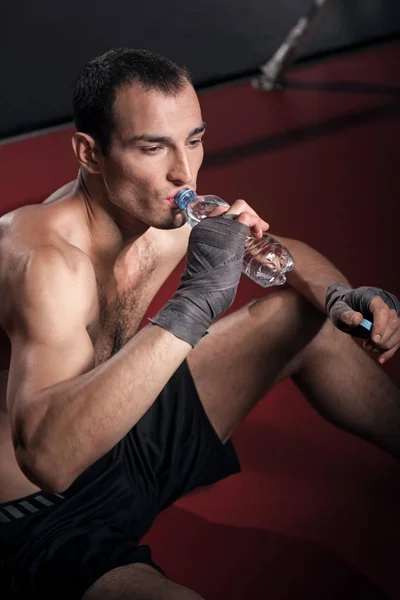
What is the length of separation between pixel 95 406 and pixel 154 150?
470mm

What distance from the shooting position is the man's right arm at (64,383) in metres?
1.37

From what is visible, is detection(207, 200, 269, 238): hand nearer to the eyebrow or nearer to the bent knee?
the eyebrow

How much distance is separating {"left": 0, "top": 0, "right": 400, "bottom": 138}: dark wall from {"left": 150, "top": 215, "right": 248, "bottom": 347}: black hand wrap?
2.12 metres

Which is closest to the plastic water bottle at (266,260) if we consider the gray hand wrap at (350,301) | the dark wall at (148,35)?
the gray hand wrap at (350,301)

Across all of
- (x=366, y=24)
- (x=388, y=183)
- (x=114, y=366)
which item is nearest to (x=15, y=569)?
(x=114, y=366)

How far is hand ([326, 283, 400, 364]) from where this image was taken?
1578 mm

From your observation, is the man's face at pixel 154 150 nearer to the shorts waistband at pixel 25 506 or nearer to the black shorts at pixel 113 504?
the black shorts at pixel 113 504

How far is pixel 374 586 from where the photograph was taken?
172 centimetres

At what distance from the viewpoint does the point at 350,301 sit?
5.45 feet

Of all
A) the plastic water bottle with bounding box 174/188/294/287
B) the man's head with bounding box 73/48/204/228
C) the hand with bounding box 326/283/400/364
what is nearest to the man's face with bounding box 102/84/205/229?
the man's head with bounding box 73/48/204/228

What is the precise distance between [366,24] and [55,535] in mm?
3205

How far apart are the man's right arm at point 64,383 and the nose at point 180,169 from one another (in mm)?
263

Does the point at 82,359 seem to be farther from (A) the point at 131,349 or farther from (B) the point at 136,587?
(B) the point at 136,587

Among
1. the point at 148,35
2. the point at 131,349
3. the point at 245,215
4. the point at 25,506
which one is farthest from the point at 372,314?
the point at 148,35
